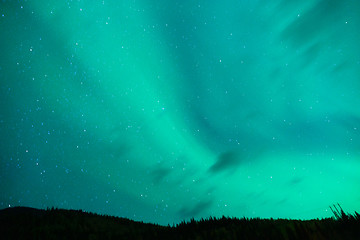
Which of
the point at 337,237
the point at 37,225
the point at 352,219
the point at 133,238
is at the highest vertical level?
the point at 37,225

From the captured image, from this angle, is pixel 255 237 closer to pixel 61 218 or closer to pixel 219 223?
pixel 219 223

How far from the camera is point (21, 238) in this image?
7707 mm

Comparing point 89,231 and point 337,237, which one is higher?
point 89,231

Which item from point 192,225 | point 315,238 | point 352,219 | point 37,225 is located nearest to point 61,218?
point 37,225

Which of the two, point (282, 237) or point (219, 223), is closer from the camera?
point (282, 237)

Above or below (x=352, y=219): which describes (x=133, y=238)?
above

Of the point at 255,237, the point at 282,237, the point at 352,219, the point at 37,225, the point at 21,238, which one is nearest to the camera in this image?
the point at 282,237

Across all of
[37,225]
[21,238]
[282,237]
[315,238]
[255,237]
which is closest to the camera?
[315,238]

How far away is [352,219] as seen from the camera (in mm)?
6164

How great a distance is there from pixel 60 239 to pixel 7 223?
3.77 m

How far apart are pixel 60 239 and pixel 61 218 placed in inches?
131

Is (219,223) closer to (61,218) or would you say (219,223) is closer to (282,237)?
(282,237)

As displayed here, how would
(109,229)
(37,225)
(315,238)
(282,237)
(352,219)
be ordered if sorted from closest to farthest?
(315,238), (282,237), (352,219), (37,225), (109,229)

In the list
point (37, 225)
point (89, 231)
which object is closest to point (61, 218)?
point (37, 225)
